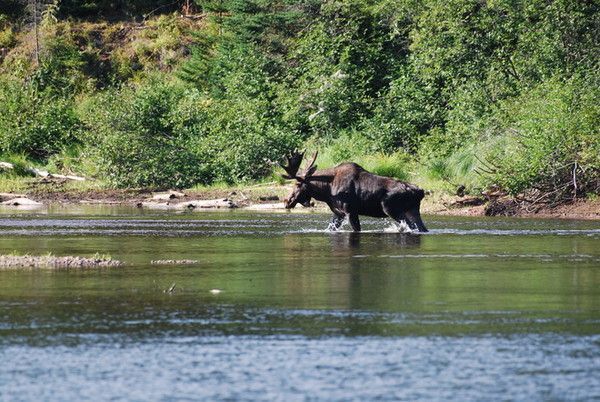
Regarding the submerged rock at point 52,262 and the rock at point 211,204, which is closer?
the submerged rock at point 52,262

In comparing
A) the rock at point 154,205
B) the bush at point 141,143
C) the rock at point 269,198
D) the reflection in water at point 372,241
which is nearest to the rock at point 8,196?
the bush at point 141,143

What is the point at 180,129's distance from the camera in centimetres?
4375

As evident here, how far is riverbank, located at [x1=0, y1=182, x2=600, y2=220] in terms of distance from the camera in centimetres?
3228

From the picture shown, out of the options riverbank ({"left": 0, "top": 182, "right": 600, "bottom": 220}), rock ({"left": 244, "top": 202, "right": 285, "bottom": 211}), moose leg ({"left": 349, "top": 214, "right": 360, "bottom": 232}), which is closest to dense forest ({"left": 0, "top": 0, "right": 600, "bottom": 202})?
riverbank ({"left": 0, "top": 182, "right": 600, "bottom": 220})

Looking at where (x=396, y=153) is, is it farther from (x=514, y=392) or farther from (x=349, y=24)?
(x=514, y=392)

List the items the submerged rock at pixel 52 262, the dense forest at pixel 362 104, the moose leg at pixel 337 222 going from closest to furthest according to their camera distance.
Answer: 1. the submerged rock at pixel 52 262
2. the moose leg at pixel 337 222
3. the dense forest at pixel 362 104

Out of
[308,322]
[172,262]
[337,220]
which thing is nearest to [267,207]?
[337,220]

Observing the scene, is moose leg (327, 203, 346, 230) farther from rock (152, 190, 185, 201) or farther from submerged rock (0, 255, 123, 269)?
rock (152, 190, 185, 201)

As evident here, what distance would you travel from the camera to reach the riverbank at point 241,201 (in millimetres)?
32281

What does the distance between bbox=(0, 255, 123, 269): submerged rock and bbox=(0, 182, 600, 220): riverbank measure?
→ 50.8 ft

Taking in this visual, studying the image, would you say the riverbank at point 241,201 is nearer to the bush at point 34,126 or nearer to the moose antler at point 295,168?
the bush at point 34,126

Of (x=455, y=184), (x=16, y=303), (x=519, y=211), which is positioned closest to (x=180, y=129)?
(x=455, y=184)

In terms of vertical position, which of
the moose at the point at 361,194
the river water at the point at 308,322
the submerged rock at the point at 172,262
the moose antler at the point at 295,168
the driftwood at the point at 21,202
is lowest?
the river water at the point at 308,322

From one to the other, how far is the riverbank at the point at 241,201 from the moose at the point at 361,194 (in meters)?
6.41
